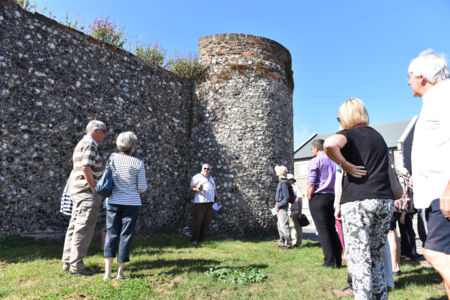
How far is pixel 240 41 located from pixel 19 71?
5665 mm

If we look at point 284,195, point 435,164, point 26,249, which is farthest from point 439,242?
point 26,249

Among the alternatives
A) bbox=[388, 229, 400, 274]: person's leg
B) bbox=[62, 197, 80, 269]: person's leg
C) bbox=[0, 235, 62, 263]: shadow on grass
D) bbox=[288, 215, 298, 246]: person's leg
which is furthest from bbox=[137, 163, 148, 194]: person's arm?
bbox=[288, 215, 298, 246]: person's leg

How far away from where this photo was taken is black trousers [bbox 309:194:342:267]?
438cm

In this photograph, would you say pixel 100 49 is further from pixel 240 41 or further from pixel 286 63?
pixel 286 63

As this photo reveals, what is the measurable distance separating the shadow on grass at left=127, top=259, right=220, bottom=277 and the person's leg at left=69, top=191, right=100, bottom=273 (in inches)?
26.0

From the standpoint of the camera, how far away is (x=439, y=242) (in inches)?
74.7

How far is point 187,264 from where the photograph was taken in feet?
14.5

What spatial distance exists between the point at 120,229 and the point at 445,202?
130 inches

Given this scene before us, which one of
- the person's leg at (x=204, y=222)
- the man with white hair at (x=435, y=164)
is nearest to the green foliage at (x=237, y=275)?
the man with white hair at (x=435, y=164)

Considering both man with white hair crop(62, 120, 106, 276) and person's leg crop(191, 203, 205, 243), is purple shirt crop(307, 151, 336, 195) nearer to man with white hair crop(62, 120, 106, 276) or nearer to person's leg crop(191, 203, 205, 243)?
person's leg crop(191, 203, 205, 243)

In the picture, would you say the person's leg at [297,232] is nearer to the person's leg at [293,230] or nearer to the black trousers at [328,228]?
the person's leg at [293,230]

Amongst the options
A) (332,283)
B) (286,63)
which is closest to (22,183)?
(332,283)

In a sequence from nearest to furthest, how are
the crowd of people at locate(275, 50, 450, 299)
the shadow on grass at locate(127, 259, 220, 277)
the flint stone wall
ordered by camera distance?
the crowd of people at locate(275, 50, 450, 299), the shadow on grass at locate(127, 259, 220, 277), the flint stone wall

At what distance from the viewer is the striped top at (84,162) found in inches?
155
